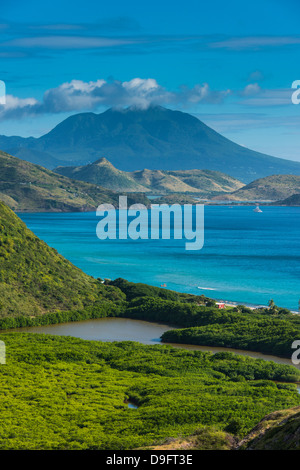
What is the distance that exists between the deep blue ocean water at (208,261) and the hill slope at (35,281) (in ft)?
52.5

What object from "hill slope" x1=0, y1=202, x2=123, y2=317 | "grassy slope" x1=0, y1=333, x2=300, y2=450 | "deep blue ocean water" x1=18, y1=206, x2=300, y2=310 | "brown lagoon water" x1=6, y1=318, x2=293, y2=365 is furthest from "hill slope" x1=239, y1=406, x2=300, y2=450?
"deep blue ocean water" x1=18, y1=206, x2=300, y2=310

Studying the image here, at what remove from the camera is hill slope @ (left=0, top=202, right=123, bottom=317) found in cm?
4444

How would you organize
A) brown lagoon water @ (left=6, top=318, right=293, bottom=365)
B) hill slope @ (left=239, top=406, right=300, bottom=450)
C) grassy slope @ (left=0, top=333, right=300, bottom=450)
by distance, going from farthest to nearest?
brown lagoon water @ (left=6, top=318, right=293, bottom=365), grassy slope @ (left=0, top=333, right=300, bottom=450), hill slope @ (left=239, top=406, right=300, bottom=450)

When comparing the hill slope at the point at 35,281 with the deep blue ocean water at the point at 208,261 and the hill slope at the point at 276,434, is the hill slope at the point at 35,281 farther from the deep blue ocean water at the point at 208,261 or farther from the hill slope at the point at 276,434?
the hill slope at the point at 276,434

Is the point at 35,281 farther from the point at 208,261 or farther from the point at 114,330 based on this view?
the point at 208,261

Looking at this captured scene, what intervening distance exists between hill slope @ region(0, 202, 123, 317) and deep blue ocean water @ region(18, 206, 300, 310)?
16008 mm

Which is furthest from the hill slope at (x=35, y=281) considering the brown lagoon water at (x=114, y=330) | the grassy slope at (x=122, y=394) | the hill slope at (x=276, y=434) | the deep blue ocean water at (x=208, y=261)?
the hill slope at (x=276, y=434)

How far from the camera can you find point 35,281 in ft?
155

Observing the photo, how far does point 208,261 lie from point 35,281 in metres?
46.0

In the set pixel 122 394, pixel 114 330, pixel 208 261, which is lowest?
pixel 122 394

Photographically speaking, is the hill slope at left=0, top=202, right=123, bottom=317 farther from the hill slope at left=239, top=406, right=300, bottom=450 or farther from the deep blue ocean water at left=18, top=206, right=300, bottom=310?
the hill slope at left=239, top=406, right=300, bottom=450

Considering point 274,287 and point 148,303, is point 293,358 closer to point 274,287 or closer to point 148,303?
point 148,303

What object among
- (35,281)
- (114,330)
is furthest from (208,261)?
(114,330)

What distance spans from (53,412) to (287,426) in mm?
10527
